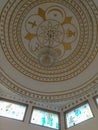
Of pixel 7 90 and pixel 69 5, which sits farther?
pixel 7 90

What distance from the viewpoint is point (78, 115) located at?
5.57 metres

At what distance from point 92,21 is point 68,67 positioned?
5.45ft

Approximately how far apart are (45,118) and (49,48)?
2.15 metres

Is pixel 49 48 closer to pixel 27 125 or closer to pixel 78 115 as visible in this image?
pixel 78 115

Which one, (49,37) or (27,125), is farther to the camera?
(49,37)

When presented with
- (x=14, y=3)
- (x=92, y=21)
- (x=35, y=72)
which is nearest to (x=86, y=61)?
(x=92, y=21)

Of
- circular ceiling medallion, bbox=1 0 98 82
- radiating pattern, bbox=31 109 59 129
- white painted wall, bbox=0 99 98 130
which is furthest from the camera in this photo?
circular ceiling medallion, bbox=1 0 98 82

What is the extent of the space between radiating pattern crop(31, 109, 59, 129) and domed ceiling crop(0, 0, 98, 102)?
52 centimetres

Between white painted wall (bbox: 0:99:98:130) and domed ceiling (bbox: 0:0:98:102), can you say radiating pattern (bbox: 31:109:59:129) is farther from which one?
domed ceiling (bbox: 0:0:98:102)

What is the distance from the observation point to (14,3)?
533cm

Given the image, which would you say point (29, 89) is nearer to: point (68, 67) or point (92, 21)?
point (68, 67)

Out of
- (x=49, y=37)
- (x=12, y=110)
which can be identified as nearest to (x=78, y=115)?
(x=12, y=110)

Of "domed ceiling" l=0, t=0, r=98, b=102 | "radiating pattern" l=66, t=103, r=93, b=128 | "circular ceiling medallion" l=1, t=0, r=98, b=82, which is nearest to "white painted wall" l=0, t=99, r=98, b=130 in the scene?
"radiating pattern" l=66, t=103, r=93, b=128

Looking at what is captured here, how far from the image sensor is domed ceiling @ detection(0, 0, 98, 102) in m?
5.55
